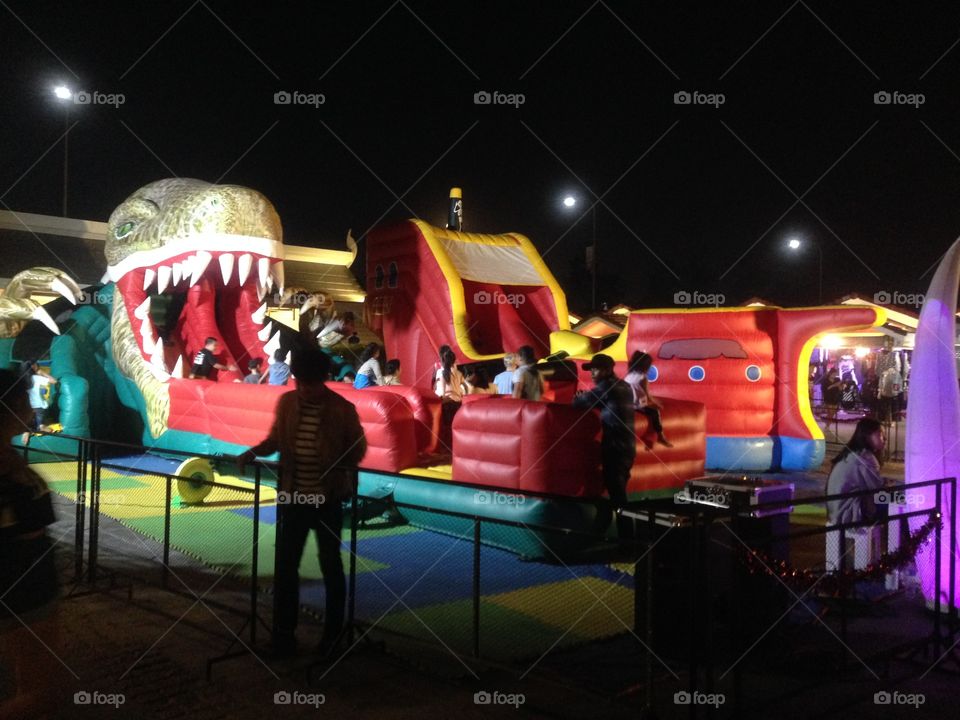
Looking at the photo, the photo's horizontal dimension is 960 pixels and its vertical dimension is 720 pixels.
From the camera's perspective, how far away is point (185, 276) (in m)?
10.3

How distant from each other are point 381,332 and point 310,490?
28.7 feet

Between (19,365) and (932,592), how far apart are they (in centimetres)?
1095

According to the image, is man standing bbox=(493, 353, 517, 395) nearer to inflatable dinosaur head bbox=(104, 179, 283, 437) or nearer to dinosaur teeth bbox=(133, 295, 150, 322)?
inflatable dinosaur head bbox=(104, 179, 283, 437)

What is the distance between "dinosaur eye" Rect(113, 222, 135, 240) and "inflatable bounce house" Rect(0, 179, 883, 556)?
0.03 meters

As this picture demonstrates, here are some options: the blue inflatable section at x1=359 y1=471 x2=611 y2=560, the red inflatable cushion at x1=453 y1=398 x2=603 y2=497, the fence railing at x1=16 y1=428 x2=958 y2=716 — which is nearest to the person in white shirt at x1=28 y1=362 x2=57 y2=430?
the fence railing at x1=16 y1=428 x2=958 y2=716

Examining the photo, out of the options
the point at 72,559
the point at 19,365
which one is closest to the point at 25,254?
the point at 19,365

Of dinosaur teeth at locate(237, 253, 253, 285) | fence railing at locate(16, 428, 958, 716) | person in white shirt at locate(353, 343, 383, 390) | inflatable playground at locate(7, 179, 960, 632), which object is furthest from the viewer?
dinosaur teeth at locate(237, 253, 253, 285)

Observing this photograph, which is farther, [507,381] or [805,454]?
[805,454]

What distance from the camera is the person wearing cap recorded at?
6.33 metres

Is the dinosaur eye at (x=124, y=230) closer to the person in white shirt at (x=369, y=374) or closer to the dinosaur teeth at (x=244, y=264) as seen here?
the dinosaur teeth at (x=244, y=264)

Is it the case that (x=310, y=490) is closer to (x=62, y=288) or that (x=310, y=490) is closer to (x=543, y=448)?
(x=543, y=448)

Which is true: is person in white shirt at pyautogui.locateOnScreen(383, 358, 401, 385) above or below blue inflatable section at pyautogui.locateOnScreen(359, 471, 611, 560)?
above

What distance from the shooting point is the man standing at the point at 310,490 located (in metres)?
4.20

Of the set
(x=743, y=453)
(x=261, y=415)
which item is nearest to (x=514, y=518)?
(x=261, y=415)
